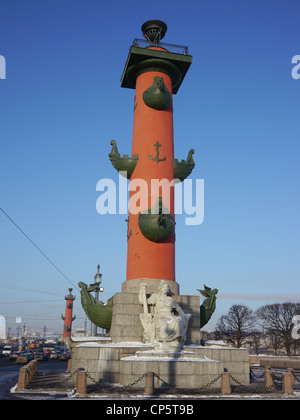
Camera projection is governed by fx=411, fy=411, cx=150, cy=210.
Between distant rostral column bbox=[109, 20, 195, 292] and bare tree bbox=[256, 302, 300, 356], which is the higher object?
distant rostral column bbox=[109, 20, 195, 292]

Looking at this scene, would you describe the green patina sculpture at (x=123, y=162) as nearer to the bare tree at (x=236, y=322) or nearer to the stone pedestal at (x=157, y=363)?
the stone pedestal at (x=157, y=363)

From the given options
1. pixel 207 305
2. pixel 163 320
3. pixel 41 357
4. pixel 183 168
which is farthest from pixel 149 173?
pixel 41 357

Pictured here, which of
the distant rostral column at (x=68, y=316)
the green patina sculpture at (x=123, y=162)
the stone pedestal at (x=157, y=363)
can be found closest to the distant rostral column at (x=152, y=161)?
the green patina sculpture at (x=123, y=162)

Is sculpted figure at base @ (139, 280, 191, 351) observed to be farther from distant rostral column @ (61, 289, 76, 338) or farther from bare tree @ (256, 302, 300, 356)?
distant rostral column @ (61, 289, 76, 338)

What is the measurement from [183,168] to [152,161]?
1890 mm

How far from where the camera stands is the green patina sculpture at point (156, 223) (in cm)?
2073

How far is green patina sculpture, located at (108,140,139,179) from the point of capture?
22781mm

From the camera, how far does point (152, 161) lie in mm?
22562

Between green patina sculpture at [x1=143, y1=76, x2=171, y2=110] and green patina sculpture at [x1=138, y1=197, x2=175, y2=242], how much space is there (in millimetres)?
5783

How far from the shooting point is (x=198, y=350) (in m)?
18.1

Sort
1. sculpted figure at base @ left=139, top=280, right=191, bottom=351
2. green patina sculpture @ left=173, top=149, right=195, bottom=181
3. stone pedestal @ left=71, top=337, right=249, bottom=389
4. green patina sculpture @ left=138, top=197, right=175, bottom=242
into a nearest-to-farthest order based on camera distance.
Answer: stone pedestal @ left=71, top=337, right=249, bottom=389
sculpted figure at base @ left=139, top=280, right=191, bottom=351
green patina sculpture @ left=138, top=197, right=175, bottom=242
green patina sculpture @ left=173, top=149, right=195, bottom=181

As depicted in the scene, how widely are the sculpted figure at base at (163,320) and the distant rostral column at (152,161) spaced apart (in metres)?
2.23

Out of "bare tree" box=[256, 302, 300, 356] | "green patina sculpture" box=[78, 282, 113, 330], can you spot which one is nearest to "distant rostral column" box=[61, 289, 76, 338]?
"bare tree" box=[256, 302, 300, 356]

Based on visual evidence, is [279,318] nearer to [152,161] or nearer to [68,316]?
[68,316]
